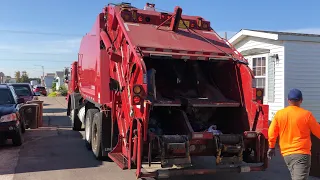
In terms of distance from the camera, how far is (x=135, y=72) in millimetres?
5891

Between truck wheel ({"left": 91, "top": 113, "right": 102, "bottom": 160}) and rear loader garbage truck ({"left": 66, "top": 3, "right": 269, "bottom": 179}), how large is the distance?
0.07ft

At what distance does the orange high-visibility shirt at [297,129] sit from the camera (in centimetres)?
466

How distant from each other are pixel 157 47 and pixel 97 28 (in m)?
2.74

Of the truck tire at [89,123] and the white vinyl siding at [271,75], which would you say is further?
the white vinyl siding at [271,75]

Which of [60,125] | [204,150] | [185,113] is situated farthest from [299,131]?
[60,125]

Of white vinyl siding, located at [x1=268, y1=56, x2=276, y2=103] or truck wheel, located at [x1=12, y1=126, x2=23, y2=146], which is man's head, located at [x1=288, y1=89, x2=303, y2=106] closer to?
truck wheel, located at [x1=12, y1=126, x2=23, y2=146]

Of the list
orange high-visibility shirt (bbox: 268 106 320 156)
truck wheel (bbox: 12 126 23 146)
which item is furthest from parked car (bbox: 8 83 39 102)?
orange high-visibility shirt (bbox: 268 106 320 156)

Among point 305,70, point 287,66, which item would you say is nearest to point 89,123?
point 287,66

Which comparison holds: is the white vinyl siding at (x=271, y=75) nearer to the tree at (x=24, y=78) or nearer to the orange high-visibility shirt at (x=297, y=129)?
the orange high-visibility shirt at (x=297, y=129)

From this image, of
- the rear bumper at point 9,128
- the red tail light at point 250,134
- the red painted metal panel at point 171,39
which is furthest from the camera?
the rear bumper at point 9,128

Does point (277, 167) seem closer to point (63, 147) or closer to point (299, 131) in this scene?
point (299, 131)

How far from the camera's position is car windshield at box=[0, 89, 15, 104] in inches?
405

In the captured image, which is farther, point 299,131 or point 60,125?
point 60,125

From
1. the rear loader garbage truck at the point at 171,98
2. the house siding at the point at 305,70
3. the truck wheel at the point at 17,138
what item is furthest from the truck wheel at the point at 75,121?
the house siding at the point at 305,70
